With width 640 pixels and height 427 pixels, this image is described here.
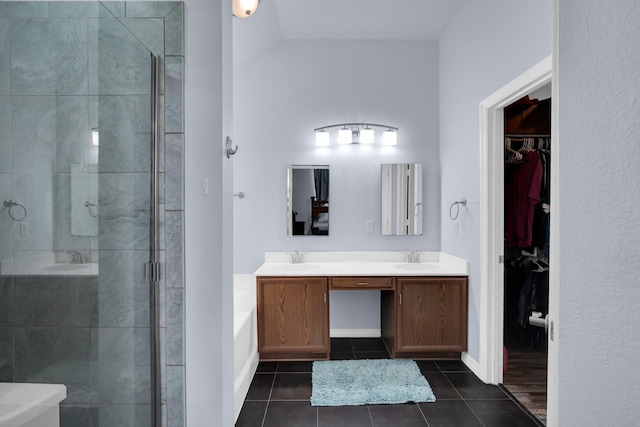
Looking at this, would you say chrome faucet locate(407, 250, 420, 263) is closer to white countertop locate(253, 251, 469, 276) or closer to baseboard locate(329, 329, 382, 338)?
white countertop locate(253, 251, 469, 276)

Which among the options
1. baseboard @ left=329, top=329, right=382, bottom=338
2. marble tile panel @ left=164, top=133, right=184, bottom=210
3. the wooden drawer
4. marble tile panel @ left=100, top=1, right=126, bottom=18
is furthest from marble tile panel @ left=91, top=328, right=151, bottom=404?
baseboard @ left=329, top=329, right=382, bottom=338

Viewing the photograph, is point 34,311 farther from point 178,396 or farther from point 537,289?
point 537,289

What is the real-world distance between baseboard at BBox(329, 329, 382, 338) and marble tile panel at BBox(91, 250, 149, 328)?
98.0 inches

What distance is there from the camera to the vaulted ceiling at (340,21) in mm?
3092

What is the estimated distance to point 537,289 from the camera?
3.31 m

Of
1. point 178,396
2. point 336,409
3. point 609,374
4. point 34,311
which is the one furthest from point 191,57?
point 336,409

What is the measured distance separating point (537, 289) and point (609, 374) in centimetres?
→ 283

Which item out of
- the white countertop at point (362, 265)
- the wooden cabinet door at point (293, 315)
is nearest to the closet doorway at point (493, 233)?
the white countertop at point (362, 265)

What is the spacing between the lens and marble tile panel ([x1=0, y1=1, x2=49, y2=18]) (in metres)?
0.87

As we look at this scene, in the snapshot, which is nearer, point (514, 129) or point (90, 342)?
point (90, 342)

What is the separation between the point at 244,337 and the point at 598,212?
2301mm

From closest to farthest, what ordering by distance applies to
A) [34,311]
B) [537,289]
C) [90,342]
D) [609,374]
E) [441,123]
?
[609,374]
[34,311]
[90,342]
[537,289]
[441,123]

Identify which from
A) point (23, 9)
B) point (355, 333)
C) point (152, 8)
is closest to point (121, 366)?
point (23, 9)

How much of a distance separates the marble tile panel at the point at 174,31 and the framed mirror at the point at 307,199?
2141mm
